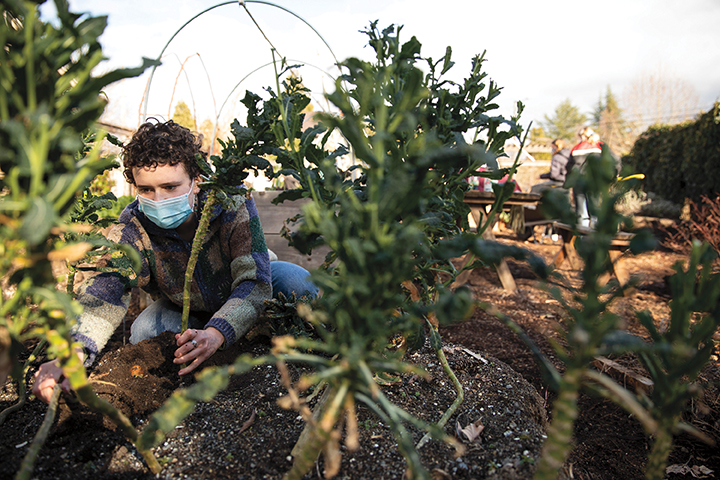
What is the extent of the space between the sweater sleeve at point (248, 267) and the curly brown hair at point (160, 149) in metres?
0.30

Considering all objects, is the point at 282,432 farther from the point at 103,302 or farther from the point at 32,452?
the point at 103,302

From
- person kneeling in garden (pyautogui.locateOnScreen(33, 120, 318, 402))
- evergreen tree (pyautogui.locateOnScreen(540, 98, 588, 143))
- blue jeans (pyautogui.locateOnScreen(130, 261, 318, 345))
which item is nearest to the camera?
Answer: person kneeling in garden (pyautogui.locateOnScreen(33, 120, 318, 402))

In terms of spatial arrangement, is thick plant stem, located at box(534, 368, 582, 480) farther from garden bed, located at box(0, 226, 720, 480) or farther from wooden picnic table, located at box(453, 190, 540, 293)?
wooden picnic table, located at box(453, 190, 540, 293)

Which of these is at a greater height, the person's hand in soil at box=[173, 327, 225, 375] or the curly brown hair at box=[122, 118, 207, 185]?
the curly brown hair at box=[122, 118, 207, 185]

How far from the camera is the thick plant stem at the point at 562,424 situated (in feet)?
2.41

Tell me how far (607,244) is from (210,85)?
560cm

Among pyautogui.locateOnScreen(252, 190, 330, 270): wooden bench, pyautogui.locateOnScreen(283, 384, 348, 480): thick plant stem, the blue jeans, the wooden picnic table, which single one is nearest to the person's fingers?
the blue jeans

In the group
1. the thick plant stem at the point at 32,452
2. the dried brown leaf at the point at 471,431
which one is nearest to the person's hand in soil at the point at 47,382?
the thick plant stem at the point at 32,452

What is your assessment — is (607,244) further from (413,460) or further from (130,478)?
(130,478)

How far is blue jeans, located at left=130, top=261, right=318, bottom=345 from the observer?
7.37ft

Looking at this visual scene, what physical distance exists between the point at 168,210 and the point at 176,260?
41 cm

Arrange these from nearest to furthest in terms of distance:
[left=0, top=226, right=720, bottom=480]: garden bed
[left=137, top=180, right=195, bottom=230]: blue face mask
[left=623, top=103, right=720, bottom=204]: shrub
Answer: [left=0, top=226, right=720, bottom=480]: garden bed
[left=137, top=180, right=195, bottom=230]: blue face mask
[left=623, top=103, right=720, bottom=204]: shrub

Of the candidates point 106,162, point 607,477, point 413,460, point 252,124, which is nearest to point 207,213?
point 252,124

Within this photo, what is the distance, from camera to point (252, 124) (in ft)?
4.53
